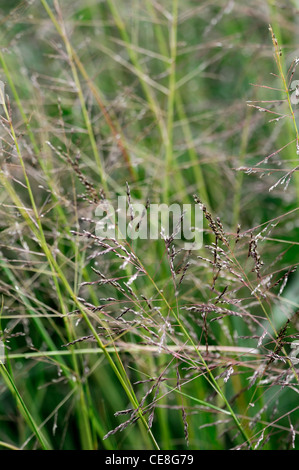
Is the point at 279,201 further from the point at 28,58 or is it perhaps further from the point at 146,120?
the point at 28,58

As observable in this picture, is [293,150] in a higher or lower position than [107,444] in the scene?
higher

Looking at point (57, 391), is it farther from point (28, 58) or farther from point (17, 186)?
point (28, 58)

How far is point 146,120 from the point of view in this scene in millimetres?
1647

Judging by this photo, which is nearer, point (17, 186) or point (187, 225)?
point (187, 225)

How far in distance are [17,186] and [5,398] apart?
668 mm

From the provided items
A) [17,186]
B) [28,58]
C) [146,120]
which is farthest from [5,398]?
[28,58]

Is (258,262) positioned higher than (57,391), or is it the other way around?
(258,262)

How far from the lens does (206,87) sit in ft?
6.60
